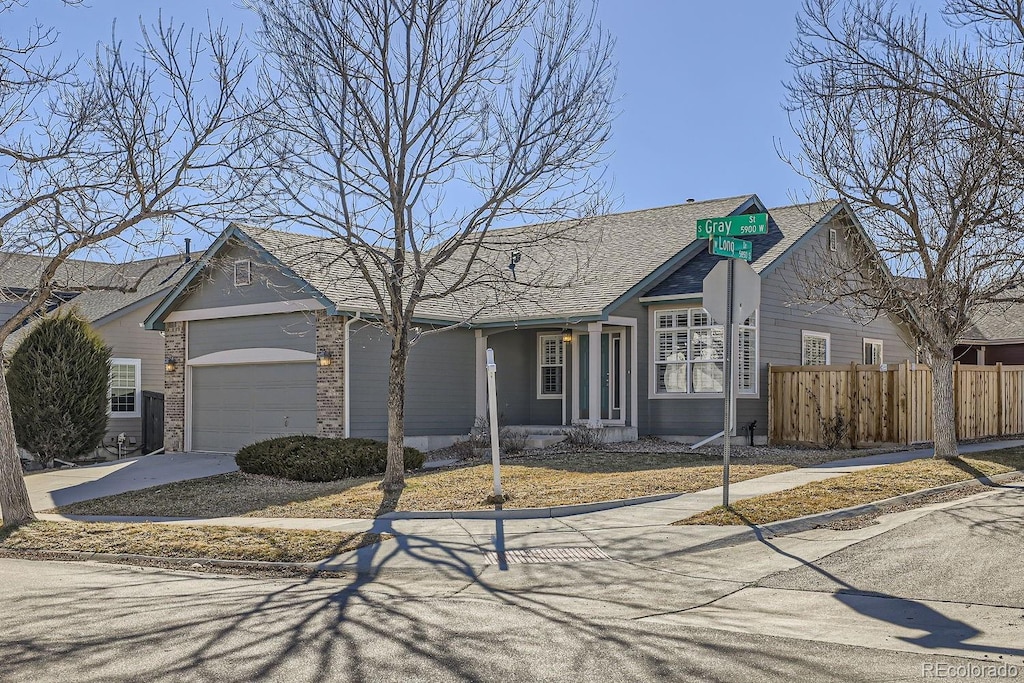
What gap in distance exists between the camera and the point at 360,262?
47.5 ft

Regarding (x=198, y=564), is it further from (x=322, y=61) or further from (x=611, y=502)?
(x=322, y=61)

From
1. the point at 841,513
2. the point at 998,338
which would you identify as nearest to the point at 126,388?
the point at 841,513

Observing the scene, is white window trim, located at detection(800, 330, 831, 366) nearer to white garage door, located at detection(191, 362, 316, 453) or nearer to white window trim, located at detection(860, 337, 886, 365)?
A: white window trim, located at detection(860, 337, 886, 365)

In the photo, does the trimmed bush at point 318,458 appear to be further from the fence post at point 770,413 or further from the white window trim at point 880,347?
the white window trim at point 880,347

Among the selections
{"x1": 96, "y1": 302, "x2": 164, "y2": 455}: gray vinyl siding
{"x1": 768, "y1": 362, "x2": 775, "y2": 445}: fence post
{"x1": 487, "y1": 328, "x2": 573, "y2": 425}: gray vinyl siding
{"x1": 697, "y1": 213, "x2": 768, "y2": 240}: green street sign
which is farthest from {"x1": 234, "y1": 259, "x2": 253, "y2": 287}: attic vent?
{"x1": 697, "y1": 213, "x2": 768, "y2": 240}: green street sign

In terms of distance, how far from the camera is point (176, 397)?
24.2 metres

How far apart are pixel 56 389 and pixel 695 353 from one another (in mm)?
14720

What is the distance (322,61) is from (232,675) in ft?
33.4

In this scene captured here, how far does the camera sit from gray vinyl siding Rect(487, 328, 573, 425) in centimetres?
2402

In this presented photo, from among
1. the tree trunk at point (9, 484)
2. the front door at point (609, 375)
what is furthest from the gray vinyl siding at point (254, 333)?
the tree trunk at point (9, 484)

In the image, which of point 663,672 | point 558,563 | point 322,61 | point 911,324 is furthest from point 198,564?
point 911,324

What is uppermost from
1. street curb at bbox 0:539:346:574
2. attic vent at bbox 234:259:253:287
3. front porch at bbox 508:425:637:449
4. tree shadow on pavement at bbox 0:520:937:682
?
attic vent at bbox 234:259:253:287

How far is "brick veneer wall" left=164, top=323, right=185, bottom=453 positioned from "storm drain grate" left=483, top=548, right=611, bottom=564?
1536 cm

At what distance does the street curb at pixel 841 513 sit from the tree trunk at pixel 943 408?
276 cm
